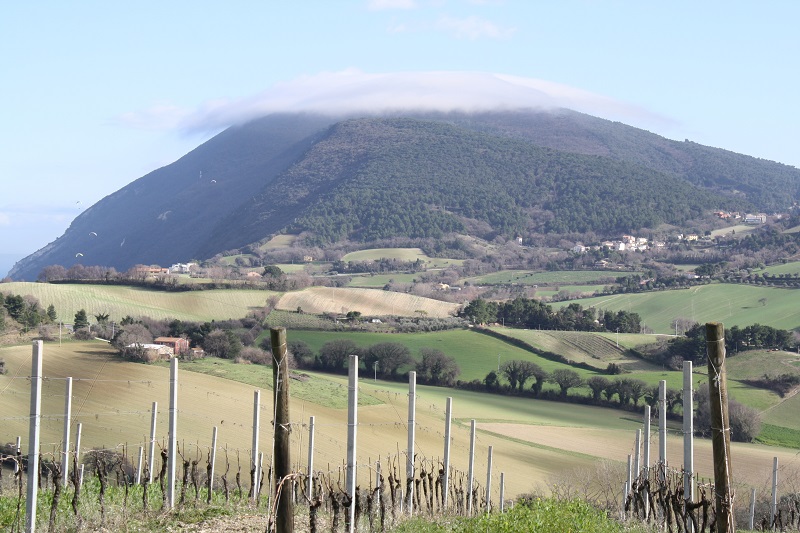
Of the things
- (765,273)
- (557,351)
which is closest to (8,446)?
(557,351)

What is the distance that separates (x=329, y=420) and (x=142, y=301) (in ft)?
143

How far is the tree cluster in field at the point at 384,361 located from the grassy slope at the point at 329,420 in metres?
6.13

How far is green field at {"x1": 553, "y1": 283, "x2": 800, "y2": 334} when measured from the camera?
8212 centimetres

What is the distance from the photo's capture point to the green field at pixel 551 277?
12606 centimetres

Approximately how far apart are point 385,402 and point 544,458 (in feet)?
36.2

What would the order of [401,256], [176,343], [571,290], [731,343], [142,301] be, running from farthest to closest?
[401,256]
[571,290]
[142,301]
[731,343]
[176,343]

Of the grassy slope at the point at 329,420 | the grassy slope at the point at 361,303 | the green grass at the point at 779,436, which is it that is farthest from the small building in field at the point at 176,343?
the green grass at the point at 779,436

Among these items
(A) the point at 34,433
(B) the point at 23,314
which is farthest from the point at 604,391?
(A) the point at 34,433

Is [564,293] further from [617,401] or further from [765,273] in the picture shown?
[617,401]

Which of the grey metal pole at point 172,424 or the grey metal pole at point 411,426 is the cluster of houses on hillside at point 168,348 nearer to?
the grey metal pole at point 411,426

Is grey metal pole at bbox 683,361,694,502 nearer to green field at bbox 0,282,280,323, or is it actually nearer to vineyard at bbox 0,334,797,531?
vineyard at bbox 0,334,797,531

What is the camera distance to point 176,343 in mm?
57906

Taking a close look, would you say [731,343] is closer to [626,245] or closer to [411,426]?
[411,426]

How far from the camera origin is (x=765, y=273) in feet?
364
